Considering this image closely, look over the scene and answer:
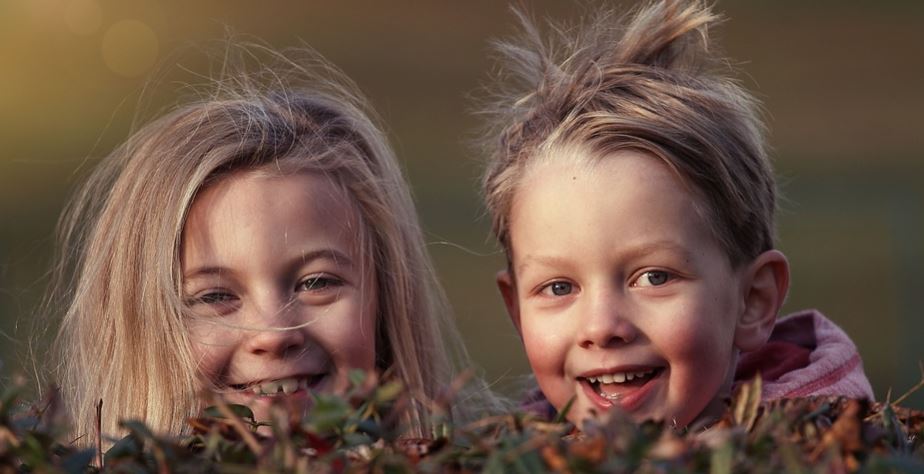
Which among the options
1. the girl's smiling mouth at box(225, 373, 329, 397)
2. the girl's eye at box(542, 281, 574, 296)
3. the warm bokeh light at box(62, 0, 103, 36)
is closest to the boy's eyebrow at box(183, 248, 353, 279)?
the girl's smiling mouth at box(225, 373, 329, 397)

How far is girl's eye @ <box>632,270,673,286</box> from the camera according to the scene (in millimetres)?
2209

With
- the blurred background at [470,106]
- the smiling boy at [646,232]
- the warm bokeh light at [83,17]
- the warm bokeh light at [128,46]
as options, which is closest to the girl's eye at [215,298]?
the smiling boy at [646,232]

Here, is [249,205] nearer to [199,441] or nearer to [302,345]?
[302,345]

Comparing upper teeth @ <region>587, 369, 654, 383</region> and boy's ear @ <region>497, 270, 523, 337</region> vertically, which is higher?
boy's ear @ <region>497, 270, 523, 337</region>

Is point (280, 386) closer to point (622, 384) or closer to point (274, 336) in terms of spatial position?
point (274, 336)

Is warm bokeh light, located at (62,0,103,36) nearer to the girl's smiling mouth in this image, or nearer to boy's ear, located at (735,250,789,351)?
the girl's smiling mouth

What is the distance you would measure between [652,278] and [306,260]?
25.4 inches

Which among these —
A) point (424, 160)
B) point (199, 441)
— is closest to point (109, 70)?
point (424, 160)

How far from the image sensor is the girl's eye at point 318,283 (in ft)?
7.86

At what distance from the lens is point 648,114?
2.37m

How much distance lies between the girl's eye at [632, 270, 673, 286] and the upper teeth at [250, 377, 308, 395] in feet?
2.09

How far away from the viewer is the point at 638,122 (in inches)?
92.0

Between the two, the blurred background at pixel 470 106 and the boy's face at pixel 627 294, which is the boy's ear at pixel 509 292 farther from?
the blurred background at pixel 470 106

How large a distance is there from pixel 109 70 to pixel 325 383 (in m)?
6.26
